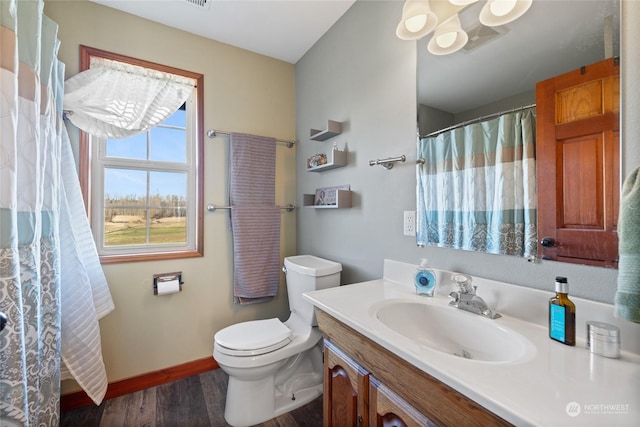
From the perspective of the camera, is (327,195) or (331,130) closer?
(331,130)

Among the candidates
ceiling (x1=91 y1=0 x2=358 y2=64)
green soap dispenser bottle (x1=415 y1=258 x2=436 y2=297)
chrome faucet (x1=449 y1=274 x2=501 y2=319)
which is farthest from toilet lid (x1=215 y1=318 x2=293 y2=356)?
ceiling (x1=91 y1=0 x2=358 y2=64)

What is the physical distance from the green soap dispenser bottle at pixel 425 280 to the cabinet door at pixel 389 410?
1.46ft

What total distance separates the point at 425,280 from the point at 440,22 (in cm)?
113

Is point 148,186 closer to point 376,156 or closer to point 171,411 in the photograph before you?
point 171,411

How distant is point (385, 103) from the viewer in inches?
55.9

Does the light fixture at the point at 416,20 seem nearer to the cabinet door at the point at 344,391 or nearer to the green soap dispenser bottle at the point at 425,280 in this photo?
the green soap dispenser bottle at the point at 425,280

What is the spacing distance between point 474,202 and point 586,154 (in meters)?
0.35

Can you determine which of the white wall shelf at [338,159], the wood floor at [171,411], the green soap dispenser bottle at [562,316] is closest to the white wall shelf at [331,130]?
the white wall shelf at [338,159]

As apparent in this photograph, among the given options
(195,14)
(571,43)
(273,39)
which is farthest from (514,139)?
(195,14)

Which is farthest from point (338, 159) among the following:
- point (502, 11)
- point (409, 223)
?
point (502, 11)

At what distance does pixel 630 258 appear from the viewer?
1.73 feet

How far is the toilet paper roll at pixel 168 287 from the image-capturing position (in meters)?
1.76

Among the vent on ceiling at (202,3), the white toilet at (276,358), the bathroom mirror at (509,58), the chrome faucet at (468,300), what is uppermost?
the vent on ceiling at (202,3)

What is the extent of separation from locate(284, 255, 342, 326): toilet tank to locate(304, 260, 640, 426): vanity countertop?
599 millimetres
